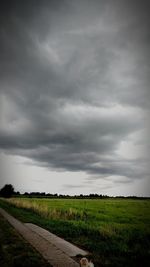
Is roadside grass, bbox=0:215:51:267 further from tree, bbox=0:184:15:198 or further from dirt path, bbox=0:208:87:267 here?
tree, bbox=0:184:15:198

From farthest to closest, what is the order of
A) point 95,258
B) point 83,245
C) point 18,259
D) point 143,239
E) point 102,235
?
point 102,235 → point 143,239 → point 83,245 → point 95,258 → point 18,259

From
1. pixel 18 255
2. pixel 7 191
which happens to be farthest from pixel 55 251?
pixel 7 191

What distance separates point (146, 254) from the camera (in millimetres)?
10156

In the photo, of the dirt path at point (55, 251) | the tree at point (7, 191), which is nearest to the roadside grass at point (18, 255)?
the dirt path at point (55, 251)

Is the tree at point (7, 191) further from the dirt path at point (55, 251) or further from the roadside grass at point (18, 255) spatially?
the roadside grass at point (18, 255)

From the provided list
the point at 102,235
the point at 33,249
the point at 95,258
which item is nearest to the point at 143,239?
the point at 102,235

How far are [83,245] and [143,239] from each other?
9.42ft

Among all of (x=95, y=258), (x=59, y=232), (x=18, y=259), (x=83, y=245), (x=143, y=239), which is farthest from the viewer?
(x=59, y=232)

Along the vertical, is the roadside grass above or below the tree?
below

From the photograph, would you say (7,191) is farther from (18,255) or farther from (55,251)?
(18,255)

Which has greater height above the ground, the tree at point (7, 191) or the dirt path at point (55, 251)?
the tree at point (7, 191)

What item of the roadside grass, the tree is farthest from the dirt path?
the tree

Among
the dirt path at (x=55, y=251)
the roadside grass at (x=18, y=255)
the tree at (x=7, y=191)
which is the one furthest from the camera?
the tree at (x=7, y=191)

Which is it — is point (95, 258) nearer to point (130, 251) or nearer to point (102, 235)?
point (130, 251)
